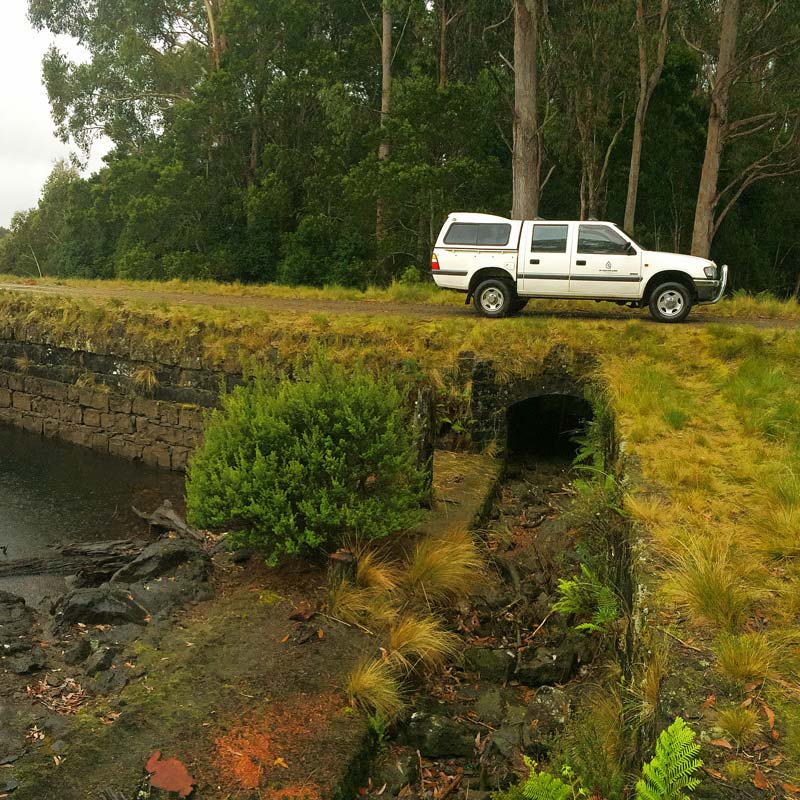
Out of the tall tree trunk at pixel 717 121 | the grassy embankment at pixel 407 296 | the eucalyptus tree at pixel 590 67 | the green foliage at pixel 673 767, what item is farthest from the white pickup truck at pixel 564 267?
the eucalyptus tree at pixel 590 67

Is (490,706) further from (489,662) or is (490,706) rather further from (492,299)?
(492,299)

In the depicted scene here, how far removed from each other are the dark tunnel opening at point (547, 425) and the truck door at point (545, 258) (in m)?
1.73

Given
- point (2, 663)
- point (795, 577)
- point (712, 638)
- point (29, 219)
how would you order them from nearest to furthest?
point (712, 638)
point (795, 577)
point (2, 663)
point (29, 219)

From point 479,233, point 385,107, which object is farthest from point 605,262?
point 385,107

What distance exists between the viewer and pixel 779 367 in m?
9.37

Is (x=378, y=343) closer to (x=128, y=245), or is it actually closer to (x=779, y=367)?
(x=779, y=367)

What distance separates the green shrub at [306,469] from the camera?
20.5ft

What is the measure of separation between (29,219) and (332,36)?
26968 millimetres

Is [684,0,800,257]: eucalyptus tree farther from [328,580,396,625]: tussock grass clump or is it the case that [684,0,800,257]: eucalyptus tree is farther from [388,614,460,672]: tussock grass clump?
[388,614,460,672]: tussock grass clump

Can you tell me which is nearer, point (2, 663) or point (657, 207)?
point (2, 663)

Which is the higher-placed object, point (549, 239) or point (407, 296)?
point (549, 239)

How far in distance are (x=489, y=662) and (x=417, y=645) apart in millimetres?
632

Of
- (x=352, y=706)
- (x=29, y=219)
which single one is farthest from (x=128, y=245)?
(x=352, y=706)

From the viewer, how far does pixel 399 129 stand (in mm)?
24172
